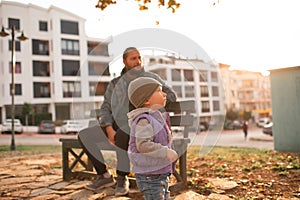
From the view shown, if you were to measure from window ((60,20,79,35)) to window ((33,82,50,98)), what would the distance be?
250 inches

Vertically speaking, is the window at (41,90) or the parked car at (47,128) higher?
the window at (41,90)

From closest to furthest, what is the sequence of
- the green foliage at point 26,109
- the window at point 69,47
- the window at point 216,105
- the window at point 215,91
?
the window at point 216,105
the window at point 215,91
the green foliage at point 26,109
the window at point 69,47

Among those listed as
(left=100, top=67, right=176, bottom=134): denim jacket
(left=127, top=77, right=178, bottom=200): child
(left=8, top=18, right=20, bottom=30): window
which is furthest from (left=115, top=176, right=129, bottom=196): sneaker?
(left=8, top=18, right=20, bottom=30): window

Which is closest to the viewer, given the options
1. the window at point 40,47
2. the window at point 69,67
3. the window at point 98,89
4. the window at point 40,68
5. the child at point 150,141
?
the child at point 150,141

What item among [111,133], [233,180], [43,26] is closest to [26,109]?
[43,26]

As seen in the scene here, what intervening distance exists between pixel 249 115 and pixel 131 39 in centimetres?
5047

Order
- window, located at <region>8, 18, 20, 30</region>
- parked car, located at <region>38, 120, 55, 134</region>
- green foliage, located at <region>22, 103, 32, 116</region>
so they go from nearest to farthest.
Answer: parked car, located at <region>38, 120, 55, 134</region> < green foliage, located at <region>22, 103, 32, 116</region> < window, located at <region>8, 18, 20, 30</region>

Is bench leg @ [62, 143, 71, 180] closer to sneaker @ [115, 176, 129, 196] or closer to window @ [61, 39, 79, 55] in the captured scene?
sneaker @ [115, 176, 129, 196]

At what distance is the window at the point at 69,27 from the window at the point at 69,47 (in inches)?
41.6

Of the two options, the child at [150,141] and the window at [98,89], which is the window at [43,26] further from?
the child at [150,141]

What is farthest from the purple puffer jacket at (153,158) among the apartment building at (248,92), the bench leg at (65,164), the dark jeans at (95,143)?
the apartment building at (248,92)

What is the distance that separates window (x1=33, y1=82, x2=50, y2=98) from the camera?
30219 millimetres

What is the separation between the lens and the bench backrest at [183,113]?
2.76 meters

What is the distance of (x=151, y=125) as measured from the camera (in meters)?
1.74
